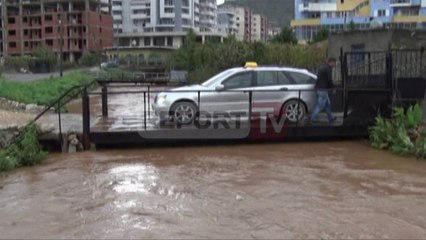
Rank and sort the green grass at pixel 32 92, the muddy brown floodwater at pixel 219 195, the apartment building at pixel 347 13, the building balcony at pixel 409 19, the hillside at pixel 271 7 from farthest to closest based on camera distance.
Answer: the hillside at pixel 271 7 < the apartment building at pixel 347 13 < the building balcony at pixel 409 19 < the green grass at pixel 32 92 < the muddy brown floodwater at pixel 219 195

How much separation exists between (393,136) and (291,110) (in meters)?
2.46

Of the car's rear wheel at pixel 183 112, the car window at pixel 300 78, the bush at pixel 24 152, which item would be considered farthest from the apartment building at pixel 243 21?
the bush at pixel 24 152

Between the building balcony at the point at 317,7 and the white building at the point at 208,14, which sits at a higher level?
the white building at the point at 208,14

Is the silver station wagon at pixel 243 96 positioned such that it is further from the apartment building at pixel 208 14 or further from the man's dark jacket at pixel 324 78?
the apartment building at pixel 208 14

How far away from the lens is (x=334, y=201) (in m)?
7.80

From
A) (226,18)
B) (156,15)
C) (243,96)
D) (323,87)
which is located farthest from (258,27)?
(243,96)

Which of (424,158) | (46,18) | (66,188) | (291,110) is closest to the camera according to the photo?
(66,188)

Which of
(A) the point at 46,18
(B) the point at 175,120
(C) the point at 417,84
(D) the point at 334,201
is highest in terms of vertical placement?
(A) the point at 46,18

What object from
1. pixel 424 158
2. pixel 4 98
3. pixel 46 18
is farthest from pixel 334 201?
pixel 46 18

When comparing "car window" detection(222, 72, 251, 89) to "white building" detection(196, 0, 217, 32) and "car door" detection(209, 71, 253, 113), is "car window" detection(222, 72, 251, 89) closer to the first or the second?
"car door" detection(209, 71, 253, 113)

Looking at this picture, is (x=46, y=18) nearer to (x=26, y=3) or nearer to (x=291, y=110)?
(x=26, y=3)

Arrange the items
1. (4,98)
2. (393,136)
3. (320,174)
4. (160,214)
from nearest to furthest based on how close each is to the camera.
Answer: (160,214)
(320,174)
(393,136)
(4,98)

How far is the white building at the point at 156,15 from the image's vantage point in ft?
389

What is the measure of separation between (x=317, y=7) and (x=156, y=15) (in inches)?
1808
